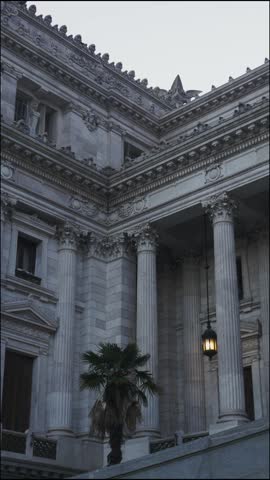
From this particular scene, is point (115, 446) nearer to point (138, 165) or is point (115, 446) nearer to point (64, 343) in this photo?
point (64, 343)

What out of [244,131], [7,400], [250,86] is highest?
[250,86]

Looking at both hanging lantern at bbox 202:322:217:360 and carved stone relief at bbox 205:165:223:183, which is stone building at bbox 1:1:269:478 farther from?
hanging lantern at bbox 202:322:217:360

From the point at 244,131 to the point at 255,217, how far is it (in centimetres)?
507

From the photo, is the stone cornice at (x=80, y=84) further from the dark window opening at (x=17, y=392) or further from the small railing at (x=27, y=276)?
the dark window opening at (x=17, y=392)

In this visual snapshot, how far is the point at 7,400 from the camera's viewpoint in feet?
96.1

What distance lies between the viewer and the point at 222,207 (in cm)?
3078

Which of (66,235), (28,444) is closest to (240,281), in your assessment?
(66,235)

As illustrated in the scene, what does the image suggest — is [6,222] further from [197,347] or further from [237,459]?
[237,459]

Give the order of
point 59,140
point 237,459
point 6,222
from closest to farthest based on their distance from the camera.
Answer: point 237,459 < point 6,222 < point 59,140

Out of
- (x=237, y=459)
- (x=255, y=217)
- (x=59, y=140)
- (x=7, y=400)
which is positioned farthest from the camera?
(x=59, y=140)

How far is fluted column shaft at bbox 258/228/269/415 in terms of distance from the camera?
3200 centimetres

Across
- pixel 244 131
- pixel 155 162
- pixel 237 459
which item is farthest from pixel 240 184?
pixel 237 459

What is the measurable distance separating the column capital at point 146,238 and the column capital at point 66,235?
2.74 m

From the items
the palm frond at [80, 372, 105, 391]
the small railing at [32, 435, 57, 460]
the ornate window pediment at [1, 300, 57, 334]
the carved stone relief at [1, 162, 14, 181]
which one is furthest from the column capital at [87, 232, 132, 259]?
the palm frond at [80, 372, 105, 391]
